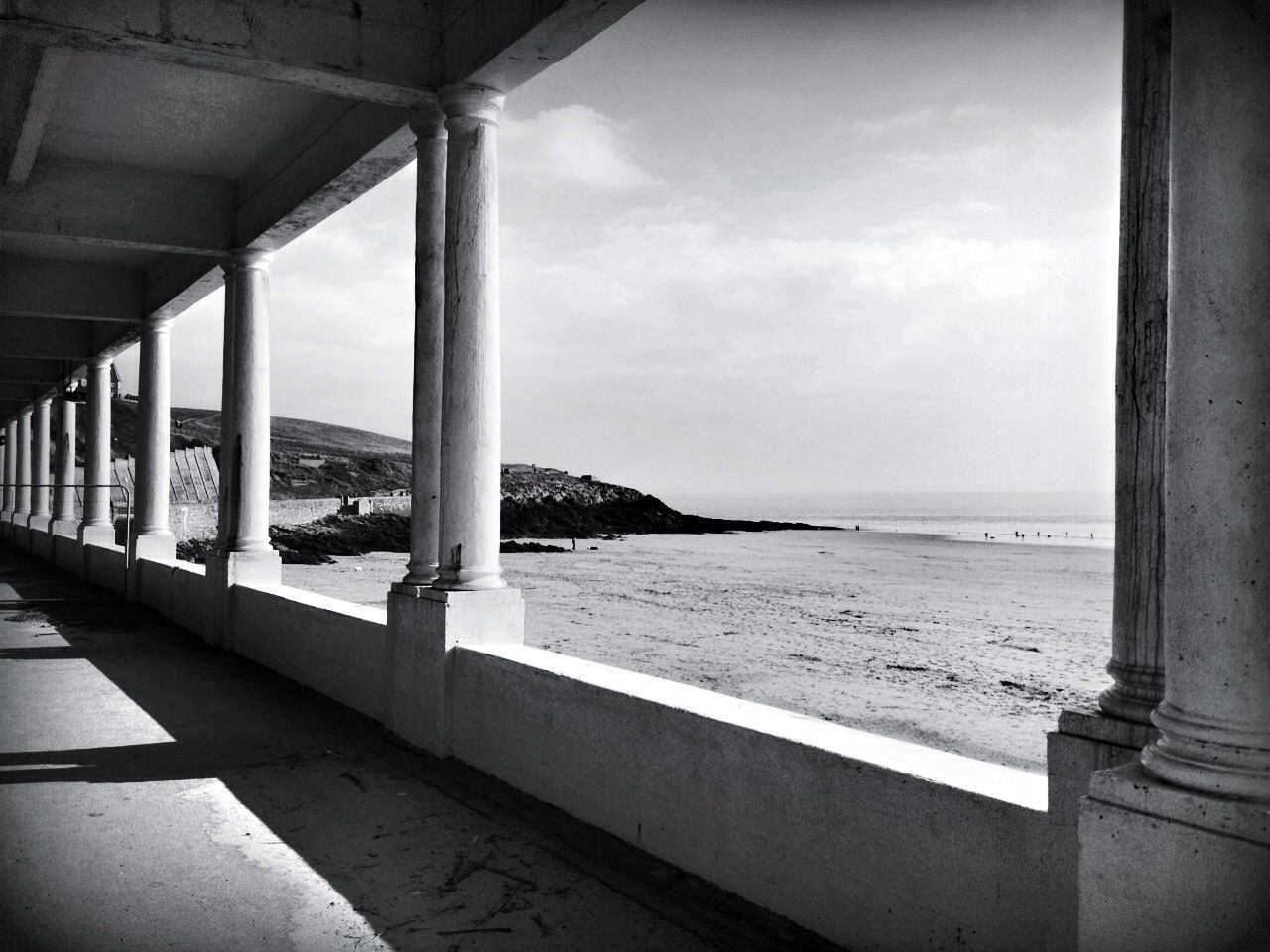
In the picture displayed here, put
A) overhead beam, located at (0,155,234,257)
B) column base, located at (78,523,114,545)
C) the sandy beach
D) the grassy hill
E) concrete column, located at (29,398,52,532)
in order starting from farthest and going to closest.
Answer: the grassy hill
concrete column, located at (29,398,52,532)
column base, located at (78,523,114,545)
the sandy beach
overhead beam, located at (0,155,234,257)

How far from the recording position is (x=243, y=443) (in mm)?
9703

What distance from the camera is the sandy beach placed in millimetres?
10016

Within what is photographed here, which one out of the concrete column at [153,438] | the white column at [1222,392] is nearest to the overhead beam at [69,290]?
the concrete column at [153,438]

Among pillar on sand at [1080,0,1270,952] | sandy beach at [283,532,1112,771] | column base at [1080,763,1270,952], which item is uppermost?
pillar on sand at [1080,0,1270,952]

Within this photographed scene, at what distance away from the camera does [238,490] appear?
9773 millimetres

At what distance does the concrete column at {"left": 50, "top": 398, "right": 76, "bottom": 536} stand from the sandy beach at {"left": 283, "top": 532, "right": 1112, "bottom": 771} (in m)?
4.82

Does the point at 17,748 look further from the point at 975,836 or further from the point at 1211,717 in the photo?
the point at 1211,717

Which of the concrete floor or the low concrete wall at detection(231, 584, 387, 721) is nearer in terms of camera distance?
the concrete floor

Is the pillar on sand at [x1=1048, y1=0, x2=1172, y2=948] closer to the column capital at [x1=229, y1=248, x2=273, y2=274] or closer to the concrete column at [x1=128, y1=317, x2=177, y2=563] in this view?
the column capital at [x1=229, y1=248, x2=273, y2=274]

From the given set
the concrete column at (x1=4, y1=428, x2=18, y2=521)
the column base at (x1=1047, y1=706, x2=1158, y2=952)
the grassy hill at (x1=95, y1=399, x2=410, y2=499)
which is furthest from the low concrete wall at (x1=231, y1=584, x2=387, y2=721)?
the grassy hill at (x1=95, y1=399, x2=410, y2=499)

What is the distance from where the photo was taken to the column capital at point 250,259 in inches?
385

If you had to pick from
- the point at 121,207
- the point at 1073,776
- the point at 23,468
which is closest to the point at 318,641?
the point at 121,207

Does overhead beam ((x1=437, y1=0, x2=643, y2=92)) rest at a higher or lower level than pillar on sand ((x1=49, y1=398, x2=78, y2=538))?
higher

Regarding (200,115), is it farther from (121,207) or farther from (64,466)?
(64,466)
